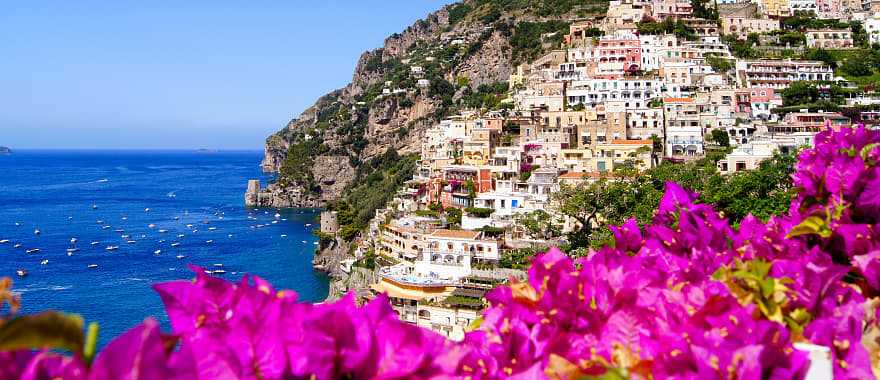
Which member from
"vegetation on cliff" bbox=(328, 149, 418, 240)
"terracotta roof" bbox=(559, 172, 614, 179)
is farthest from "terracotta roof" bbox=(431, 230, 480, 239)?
"vegetation on cliff" bbox=(328, 149, 418, 240)

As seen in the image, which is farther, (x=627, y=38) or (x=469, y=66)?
(x=469, y=66)

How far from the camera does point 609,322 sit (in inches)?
93.7

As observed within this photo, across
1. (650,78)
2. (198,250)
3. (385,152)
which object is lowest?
(198,250)

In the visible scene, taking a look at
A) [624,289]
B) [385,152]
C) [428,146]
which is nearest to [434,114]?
[385,152]

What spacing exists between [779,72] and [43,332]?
147 feet

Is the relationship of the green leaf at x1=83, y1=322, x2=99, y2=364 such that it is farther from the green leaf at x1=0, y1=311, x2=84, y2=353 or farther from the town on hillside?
the town on hillside

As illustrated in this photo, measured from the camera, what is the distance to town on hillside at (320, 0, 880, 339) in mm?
26047

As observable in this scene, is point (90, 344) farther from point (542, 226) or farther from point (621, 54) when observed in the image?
point (621, 54)

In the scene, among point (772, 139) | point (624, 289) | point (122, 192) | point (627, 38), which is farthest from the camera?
point (122, 192)

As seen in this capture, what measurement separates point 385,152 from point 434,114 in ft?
19.0

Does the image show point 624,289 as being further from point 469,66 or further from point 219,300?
point 469,66

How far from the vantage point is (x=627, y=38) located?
43906mm

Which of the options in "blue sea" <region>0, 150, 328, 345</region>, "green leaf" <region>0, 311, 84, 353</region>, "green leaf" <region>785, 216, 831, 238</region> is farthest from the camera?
"blue sea" <region>0, 150, 328, 345</region>

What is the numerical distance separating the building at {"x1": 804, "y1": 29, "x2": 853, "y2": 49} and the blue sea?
33.6 metres
